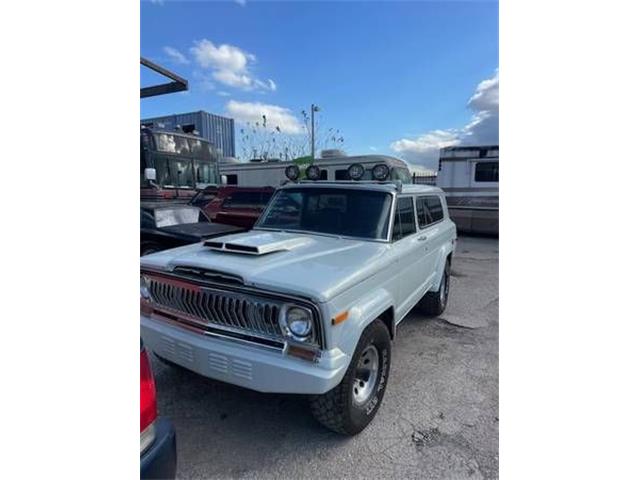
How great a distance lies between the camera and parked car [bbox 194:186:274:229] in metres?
8.73

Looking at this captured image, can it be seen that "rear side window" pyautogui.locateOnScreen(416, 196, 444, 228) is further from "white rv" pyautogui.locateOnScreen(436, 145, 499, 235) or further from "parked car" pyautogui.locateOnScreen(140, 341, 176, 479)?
"white rv" pyautogui.locateOnScreen(436, 145, 499, 235)

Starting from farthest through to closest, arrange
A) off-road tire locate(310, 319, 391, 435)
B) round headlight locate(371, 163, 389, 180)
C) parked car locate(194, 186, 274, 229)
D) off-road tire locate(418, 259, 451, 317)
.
A: parked car locate(194, 186, 274, 229)
off-road tire locate(418, 259, 451, 317)
round headlight locate(371, 163, 389, 180)
off-road tire locate(310, 319, 391, 435)

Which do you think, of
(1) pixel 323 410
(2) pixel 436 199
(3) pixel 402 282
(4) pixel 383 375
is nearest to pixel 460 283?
(2) pixel 436 199

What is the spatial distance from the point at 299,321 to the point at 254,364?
38cm

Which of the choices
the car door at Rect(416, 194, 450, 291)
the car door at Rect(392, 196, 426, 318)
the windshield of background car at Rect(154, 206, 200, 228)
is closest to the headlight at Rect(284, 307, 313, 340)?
the car door at Rect(392, 196, 426, 318)

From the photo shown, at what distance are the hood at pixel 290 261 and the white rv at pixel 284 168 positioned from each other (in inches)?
329

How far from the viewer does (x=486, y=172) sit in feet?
42.0

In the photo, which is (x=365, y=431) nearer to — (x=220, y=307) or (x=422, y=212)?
(x=220, y=307)

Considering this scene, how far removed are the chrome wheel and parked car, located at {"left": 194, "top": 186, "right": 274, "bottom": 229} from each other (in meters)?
6.14

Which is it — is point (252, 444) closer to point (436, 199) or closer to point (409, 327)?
point (409, 327)

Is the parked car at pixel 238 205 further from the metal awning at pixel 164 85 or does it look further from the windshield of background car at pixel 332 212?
the windshield of background car at pixel 332 212

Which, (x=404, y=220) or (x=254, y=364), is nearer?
(x=254, y=364)

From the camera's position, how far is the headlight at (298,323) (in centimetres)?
216

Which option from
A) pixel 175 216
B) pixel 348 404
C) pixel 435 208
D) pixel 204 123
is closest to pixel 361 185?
pixel 435 208
